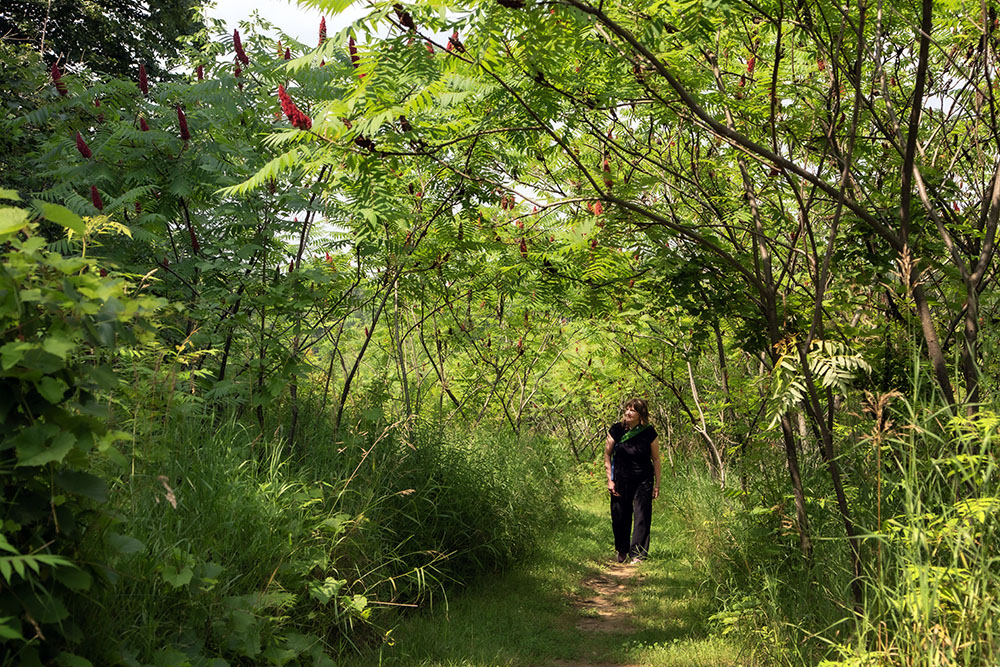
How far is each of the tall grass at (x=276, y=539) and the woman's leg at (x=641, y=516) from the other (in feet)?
4.51

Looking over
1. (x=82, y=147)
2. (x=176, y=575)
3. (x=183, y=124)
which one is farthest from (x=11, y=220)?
(x=82, y=147)

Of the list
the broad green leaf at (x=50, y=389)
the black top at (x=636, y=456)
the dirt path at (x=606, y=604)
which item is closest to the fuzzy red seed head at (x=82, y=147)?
the broad green leaf at (x=50, y=389)

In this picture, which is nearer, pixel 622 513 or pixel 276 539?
pixel 276 539

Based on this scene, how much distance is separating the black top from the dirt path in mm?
960

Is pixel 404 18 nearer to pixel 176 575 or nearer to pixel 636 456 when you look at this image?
pixel 176 575

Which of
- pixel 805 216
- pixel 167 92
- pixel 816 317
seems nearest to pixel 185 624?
pixel 816 317

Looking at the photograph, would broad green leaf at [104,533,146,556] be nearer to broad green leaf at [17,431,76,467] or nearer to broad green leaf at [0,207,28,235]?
broad green leaf at [17,431,76,467]

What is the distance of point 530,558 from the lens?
281 inches

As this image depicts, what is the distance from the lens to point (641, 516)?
7.52 m

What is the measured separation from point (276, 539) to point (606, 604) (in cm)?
329

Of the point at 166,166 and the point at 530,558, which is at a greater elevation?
the point at 166,166

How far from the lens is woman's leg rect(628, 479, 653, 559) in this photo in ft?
24.6

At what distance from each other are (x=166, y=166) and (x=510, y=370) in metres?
5.04

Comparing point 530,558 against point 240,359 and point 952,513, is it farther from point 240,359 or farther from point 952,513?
point 952,513
